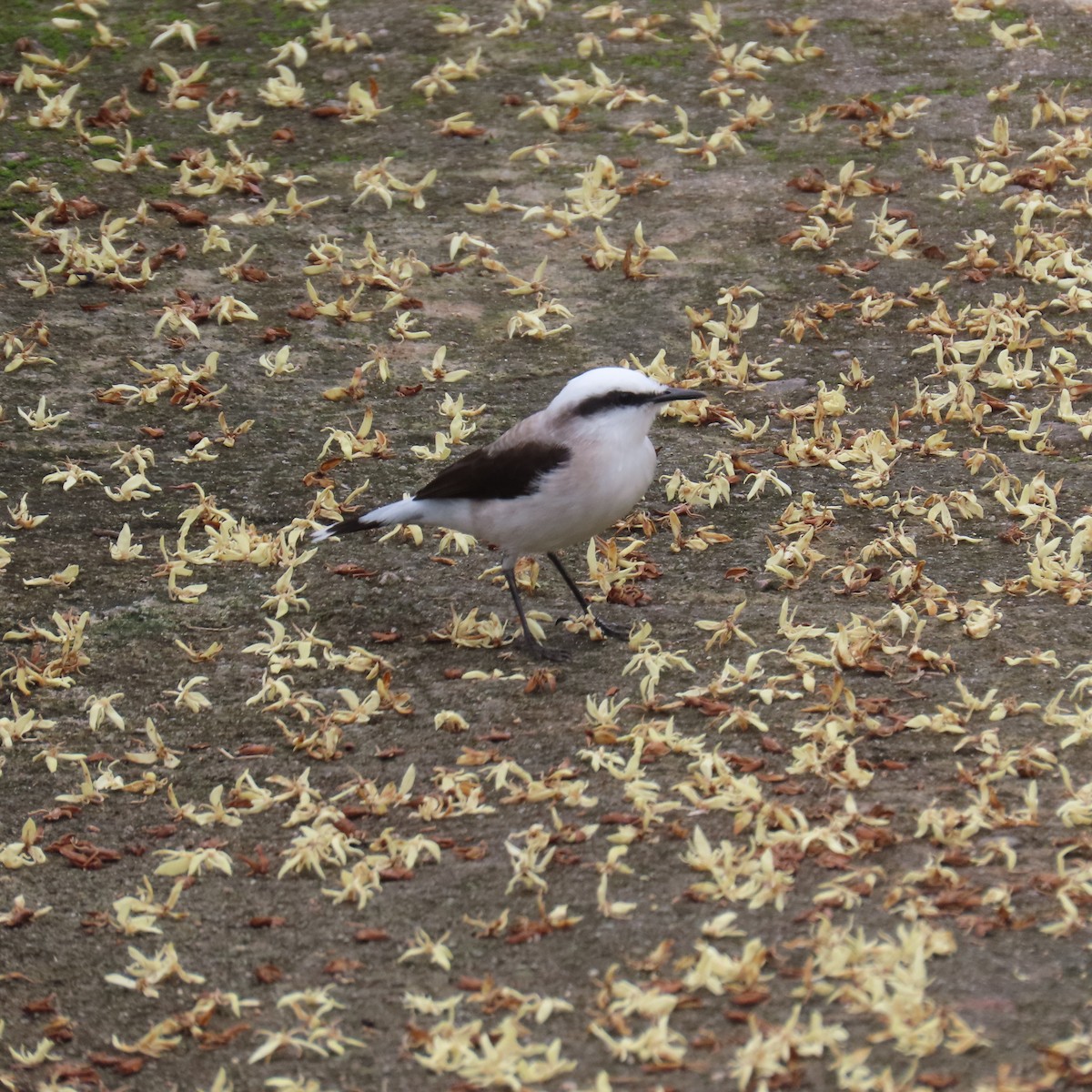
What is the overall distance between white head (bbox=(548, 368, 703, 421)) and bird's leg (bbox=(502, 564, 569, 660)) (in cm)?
67

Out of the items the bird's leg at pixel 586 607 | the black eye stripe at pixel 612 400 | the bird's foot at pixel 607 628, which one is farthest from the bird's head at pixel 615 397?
the bird's foot at pixel 607 628

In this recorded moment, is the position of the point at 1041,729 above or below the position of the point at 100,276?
below

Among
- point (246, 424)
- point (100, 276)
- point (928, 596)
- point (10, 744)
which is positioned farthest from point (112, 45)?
point (928, 596)

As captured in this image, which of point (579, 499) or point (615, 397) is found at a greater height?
point (615, 397)

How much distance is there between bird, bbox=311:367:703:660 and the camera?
18.0ft

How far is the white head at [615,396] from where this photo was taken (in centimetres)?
547

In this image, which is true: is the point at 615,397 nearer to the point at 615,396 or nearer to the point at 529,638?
the point at 615,396

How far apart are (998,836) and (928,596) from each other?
1.40m

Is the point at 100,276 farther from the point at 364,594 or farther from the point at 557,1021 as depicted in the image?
the point at 557,1021

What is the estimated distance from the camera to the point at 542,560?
255 inches

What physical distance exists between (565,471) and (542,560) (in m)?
1.05

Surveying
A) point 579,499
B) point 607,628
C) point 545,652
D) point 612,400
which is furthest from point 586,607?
point 612,400

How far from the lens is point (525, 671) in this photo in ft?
18.5

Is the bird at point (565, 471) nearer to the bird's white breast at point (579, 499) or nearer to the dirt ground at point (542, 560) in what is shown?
A: the bird's white breast at point (579, 499)
